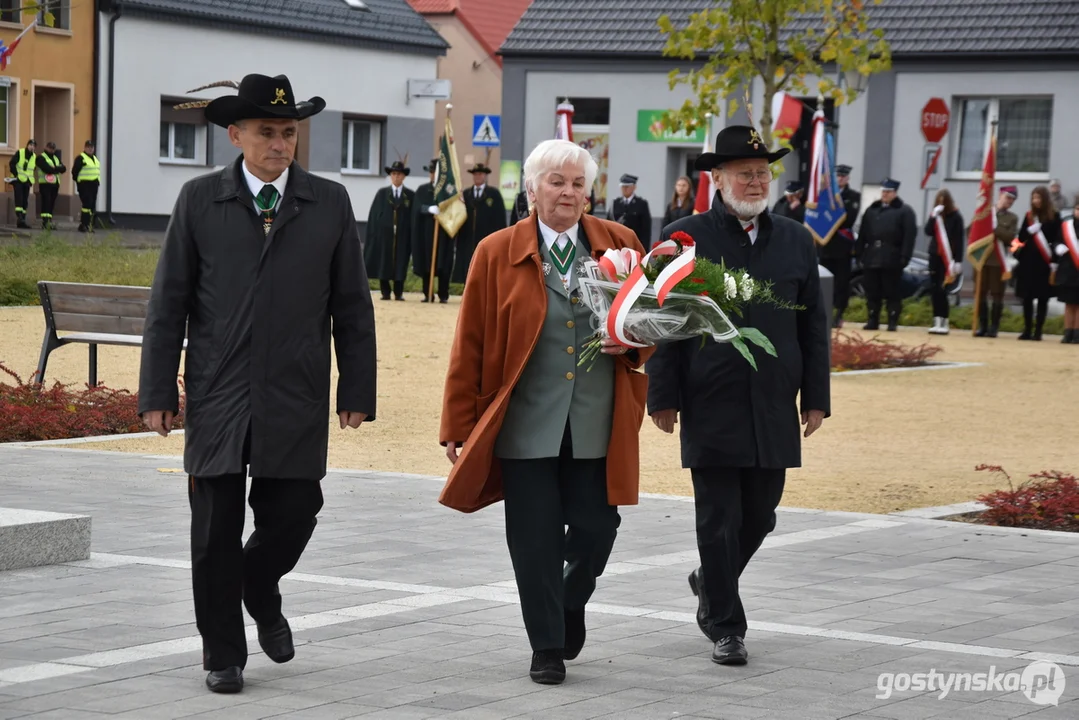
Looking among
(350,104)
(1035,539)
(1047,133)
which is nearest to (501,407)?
(1035,539)

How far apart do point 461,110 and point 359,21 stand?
10.7m

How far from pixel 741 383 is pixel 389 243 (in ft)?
64.6

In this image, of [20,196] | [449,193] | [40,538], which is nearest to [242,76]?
[20,196]

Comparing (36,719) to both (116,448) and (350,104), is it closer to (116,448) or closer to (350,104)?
(116,448)

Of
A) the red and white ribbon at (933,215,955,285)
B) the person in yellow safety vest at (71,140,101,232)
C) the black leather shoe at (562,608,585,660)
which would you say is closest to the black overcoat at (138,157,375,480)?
the black leather shoe at (562,608,585,660)

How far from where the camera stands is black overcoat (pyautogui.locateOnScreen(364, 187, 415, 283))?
25.5 m

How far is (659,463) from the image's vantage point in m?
11.5

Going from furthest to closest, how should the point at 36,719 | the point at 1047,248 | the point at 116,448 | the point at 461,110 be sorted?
the point at 461,110, the point at 1047,248, the point at 116,448, the point at 36,719

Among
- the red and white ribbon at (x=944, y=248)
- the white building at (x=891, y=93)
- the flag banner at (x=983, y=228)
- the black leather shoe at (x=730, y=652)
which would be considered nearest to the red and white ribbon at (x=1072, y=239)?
the flag banner at (x=983, y=228)

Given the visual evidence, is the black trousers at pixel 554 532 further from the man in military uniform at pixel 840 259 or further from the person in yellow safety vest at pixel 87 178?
the person in yellow safety vest at pixel 87 178

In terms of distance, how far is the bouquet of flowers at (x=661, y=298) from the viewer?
5.64m

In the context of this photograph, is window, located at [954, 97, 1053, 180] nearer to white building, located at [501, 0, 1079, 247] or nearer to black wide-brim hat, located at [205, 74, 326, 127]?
white building, located at [501, 0, 1079, 247]

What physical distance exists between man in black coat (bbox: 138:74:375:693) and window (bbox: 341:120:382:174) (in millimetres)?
38834

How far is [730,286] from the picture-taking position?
5.82 m
